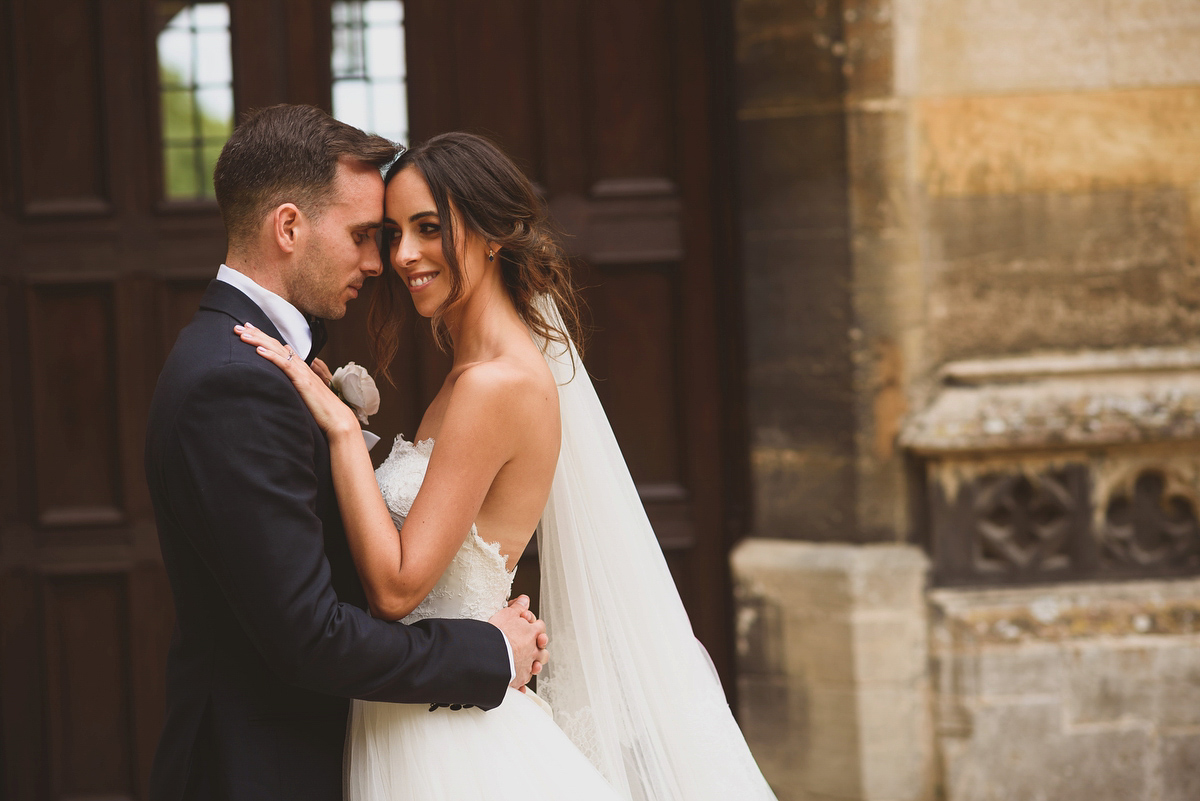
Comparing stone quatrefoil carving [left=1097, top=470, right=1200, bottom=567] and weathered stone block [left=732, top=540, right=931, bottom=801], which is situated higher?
stone quatrefoil carving [left=1097, top=470, right=1200, bottom=567]

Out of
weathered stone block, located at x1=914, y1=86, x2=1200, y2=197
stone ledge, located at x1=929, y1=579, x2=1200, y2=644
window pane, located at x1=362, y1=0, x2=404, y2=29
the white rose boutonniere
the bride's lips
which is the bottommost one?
stone ledge, located at x1=929, y1=579, x2=1200, y2=644

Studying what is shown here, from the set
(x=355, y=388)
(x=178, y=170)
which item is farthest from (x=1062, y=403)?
(x=178, y=170)

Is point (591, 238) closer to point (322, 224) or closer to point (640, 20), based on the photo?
point (640, 20)

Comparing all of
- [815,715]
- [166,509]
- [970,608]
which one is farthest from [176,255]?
[970,608]

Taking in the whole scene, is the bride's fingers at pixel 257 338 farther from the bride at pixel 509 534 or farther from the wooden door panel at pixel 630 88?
Result: the wooden door panel at pixel 630 88

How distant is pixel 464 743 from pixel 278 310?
0.89m

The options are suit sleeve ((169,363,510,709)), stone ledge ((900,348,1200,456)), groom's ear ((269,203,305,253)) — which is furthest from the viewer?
stone ledge ((900,348,1200,456))

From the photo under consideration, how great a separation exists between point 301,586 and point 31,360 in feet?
8.28

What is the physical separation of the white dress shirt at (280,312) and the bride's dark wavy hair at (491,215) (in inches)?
10.8

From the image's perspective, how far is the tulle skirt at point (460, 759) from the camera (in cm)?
186

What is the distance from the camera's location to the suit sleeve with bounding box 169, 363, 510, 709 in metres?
1.57

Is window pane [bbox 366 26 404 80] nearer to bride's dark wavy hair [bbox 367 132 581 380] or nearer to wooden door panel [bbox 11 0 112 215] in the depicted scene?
wooden door panel [bbox 11 0 112 215]

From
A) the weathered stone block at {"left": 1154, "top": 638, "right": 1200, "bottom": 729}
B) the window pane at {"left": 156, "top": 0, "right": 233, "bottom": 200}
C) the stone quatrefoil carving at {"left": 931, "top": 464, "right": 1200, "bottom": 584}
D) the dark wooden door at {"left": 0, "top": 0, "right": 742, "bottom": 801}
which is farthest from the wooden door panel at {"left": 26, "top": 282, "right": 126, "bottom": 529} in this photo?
the weathered stone block at {"left": 1154, "top": 638, "right": 1200, "bottom": 729}

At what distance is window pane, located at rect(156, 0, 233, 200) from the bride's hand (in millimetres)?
2144
